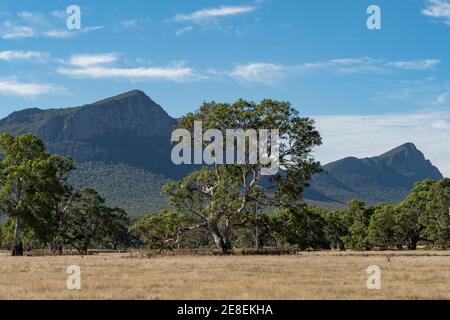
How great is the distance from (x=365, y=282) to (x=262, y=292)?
5246mm

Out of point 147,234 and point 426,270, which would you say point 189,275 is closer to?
point 426,270

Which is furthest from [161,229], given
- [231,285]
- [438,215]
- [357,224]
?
[357,224]

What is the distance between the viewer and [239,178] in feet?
176

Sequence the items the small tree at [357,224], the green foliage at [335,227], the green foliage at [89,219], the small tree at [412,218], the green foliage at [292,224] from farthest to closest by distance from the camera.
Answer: the green foliage at [335,227] < the small tree at [357,224] < the small tree at [412,218] < the green foliage at [89,219] < the green foliage at [292,224]

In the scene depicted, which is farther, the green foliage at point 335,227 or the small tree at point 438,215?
the green foliage at point 335,227

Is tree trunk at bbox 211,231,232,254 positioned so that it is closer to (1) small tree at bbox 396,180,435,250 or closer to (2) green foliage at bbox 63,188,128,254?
(2) green foliage at bbox 63,188,128,254

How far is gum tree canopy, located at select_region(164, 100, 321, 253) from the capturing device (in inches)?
2032

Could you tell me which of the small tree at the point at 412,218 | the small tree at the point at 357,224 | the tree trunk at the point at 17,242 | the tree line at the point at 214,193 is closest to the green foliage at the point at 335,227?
the small tree at the point at 357,224

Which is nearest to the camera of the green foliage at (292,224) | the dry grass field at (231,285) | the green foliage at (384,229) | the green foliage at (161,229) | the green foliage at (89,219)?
the dry grass field at (231,285)

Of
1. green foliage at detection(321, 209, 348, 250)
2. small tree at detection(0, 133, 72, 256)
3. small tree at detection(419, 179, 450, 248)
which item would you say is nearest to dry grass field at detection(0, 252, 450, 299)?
small tree at detection(0, 133, 72, 256)

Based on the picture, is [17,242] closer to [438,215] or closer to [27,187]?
[27,187]

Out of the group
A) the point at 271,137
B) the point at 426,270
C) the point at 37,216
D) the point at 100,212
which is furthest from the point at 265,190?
the point at 100,212

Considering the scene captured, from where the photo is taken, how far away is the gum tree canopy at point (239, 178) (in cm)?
5162

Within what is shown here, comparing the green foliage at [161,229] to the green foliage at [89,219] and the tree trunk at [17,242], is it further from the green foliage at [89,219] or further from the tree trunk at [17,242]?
the green foliage at [89,219]
